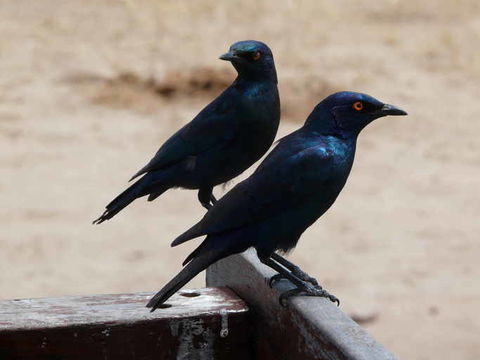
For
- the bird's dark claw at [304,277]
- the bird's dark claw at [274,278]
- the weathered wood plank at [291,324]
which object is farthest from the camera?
the bird's dark claw at [304,277]

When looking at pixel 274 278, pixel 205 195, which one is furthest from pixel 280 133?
pixel 274 278

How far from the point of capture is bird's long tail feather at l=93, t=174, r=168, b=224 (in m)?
3.50

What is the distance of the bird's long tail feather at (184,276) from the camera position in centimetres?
271

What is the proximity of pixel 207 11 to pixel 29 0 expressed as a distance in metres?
2.01

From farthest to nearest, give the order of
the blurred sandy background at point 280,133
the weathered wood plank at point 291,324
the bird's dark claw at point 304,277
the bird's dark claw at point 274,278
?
the blurred sandy background at point 280,133 < the bird's dark claw at point 304,277 < the bird's dark claw at point 274,278 < the weathered wood plank at point 291,324

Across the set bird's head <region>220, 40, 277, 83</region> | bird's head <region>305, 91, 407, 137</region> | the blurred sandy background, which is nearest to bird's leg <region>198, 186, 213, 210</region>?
bird's head <region>220, 40, 277, 83</region>

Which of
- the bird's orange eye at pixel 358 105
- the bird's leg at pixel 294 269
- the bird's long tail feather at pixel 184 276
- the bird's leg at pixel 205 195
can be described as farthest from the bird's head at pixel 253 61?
the bird's long tail feather at pixel 184 276

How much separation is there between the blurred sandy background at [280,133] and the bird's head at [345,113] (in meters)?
3.69

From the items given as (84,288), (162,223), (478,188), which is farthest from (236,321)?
(478,188)

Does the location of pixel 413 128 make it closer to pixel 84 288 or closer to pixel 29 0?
pixel 84 288

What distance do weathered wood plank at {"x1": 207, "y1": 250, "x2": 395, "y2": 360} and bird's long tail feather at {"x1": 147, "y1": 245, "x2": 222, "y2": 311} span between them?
136 millimetres

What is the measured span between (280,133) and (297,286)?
7159 mm

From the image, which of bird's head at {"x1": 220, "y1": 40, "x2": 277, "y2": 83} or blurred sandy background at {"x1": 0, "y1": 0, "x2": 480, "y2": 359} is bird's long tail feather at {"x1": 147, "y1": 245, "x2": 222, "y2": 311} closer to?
bird's head at {"x1": 220, "y1": 40, "x2": 277, "y2": 83}

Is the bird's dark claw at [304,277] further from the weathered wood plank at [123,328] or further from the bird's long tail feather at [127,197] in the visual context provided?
the bird's long tail feather at [127,197]
